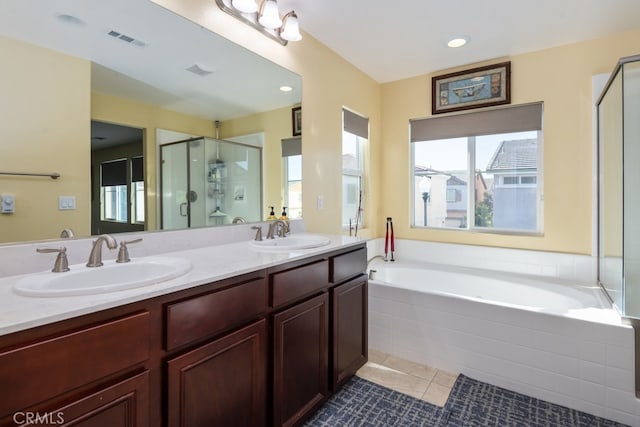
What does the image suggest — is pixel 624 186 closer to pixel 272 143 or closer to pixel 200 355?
pixel 272 143

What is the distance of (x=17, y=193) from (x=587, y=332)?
105 inches

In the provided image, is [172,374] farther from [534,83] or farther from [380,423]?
[534,83]

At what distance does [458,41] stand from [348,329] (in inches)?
91.4

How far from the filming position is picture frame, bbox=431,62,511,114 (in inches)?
110

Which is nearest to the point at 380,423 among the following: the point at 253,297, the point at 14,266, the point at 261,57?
the point at 253,297

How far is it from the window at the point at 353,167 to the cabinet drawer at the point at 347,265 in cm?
92

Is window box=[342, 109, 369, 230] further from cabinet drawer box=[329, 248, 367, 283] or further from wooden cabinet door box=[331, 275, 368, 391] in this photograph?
wooden cabinet door box=[331, 275, 368, 391]

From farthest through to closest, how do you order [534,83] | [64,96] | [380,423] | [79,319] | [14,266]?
[534,83], [380,423], [64,96], [14,266], [79,319]

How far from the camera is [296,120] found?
91.7 inches

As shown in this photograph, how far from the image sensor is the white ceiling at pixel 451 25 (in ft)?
6.75

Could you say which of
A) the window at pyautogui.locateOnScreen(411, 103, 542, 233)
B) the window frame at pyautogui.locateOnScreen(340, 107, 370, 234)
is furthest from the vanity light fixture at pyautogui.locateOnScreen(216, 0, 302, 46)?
the window at pyautogui.locateOnScreen(411, 103, 542, 233)

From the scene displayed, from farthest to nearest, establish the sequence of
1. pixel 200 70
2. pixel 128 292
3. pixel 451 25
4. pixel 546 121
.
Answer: pixel 546 121 < pixel 451 25 < pixel 200 70 < pixel 128 292

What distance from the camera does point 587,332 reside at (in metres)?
1.74

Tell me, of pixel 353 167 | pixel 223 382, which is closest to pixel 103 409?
pixel 223 382
